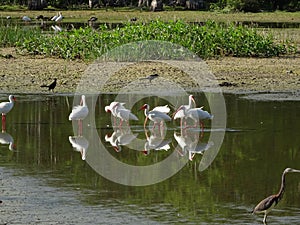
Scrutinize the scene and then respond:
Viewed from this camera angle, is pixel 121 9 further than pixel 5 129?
Yes

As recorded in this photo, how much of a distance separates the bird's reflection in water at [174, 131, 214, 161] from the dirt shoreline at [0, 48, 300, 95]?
4.93m

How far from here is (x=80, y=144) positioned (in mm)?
12844

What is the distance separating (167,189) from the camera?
10.2 metres

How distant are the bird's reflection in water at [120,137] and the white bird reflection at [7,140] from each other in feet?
4.47

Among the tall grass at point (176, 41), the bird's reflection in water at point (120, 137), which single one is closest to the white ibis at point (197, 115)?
the bird's reflection in water at point (120, 137)

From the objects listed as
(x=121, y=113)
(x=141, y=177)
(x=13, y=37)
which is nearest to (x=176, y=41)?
(x=13, y=37)

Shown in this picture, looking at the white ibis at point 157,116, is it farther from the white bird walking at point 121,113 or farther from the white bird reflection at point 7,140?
the white bird reflection at point 7,140

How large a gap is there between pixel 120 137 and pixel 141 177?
2579mm

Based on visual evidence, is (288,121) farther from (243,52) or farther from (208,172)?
(243,52)

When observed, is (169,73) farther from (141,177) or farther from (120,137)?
(141,177)

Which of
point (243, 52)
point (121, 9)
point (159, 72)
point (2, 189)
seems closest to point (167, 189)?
point (2, 189)

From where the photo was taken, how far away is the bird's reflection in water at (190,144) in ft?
40.9

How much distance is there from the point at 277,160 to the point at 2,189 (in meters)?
3.63

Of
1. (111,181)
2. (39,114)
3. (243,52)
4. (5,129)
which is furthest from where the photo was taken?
(243,52)
